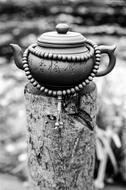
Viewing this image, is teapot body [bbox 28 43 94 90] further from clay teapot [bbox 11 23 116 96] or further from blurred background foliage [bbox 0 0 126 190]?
blurred background foliage [bbox 0 0 126 190]

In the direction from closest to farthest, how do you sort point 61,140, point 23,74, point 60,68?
point 60,68
point 61,140
point 23,74

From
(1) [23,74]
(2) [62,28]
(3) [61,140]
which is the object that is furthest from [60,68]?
(1) [23,74]

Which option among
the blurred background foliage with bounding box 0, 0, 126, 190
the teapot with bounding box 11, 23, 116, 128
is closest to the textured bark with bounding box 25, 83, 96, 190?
the teapot with bounding box 11, 23, 116, 128

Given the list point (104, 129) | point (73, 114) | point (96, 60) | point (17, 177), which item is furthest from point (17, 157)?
point (96, 60)

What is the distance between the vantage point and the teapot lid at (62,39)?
107cm

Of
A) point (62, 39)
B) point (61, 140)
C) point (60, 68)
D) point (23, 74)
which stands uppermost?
point (62, 39)

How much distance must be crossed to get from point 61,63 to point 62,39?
0.09 m

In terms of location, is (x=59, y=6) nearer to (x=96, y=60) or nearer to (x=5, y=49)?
(x=5, y=49)

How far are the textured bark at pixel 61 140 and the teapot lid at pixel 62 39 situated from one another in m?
0.21

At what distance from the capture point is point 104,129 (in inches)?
87.0

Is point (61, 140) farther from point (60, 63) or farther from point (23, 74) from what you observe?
point (23, 74)

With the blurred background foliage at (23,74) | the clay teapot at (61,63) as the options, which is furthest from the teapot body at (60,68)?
the blurred background foliage at (23,74)

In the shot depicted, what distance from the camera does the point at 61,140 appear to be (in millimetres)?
1217

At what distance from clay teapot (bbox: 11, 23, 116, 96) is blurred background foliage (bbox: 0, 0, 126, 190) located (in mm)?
1067
